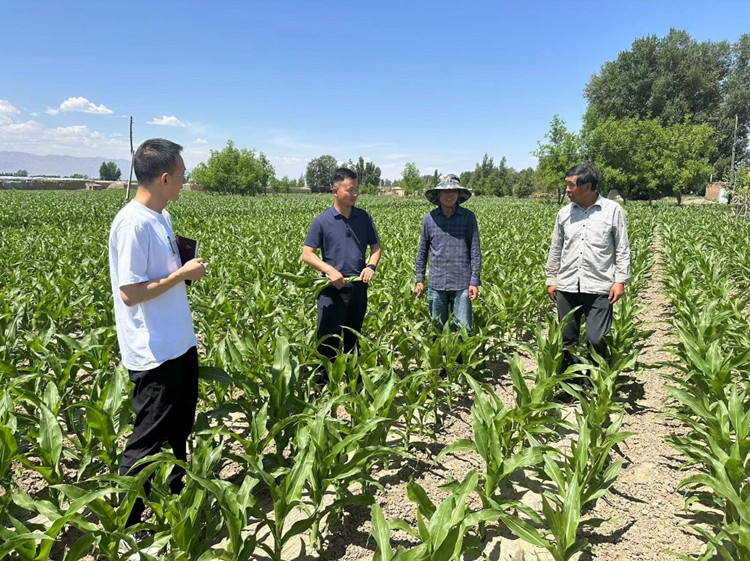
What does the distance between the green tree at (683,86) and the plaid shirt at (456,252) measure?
5542 cm

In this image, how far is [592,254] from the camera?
4.10m

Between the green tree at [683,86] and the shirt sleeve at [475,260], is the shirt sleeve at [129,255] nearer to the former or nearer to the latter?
the shirt sleeve at [475,260]

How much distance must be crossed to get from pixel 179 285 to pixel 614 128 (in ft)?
162

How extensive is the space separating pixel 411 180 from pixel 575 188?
267 ft

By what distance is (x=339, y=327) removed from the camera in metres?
4.26

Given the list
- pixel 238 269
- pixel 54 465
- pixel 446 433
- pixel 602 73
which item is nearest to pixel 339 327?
pixel 446 433

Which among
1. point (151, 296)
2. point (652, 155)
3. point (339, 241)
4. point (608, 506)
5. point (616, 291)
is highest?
point (652, 155)

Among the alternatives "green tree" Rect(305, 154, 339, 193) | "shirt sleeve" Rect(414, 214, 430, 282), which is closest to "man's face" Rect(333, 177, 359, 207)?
"shirt sleeve" Rect(414, 214, 430, 282)

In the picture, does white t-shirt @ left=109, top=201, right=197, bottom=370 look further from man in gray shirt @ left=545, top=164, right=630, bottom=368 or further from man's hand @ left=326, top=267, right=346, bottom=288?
man in gray shirt @ left=545, top=164, right=630, bottom=368

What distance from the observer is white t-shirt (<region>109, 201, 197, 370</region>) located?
84.7 inches

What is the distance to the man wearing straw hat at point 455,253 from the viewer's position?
449 cm

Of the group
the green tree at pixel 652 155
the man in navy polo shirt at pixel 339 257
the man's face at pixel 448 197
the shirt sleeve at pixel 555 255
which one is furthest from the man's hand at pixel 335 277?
the green tree at pixel 652 155

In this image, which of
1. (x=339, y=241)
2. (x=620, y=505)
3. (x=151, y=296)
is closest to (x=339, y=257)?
(x=339, y=241)

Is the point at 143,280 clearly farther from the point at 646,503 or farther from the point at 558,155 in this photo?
the point at 558,155
